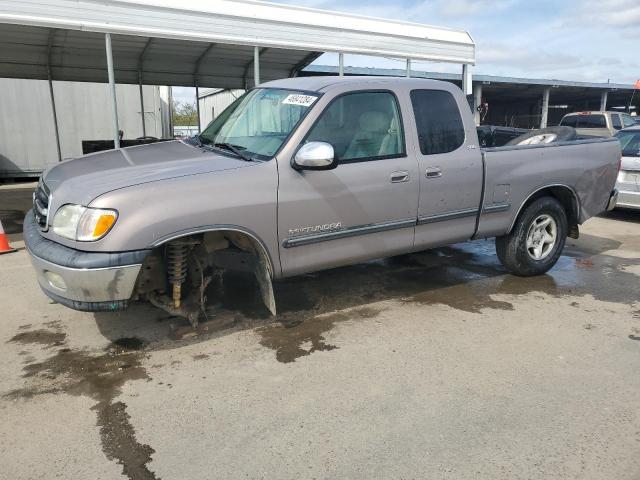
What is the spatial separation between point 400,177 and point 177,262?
1914 mm

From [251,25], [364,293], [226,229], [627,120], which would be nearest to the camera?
[226,229]

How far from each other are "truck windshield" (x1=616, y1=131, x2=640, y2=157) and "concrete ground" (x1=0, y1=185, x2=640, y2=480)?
15.6ft

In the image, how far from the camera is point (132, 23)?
7766 mm

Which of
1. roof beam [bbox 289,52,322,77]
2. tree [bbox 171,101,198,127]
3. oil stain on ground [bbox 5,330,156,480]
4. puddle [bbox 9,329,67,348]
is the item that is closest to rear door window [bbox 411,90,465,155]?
oil stain on ground [bbox 5,330,156,480]

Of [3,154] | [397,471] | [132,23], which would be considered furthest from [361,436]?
[3,154]

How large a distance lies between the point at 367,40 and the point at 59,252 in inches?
341

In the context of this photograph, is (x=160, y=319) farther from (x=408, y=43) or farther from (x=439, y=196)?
(x=408, y=43)

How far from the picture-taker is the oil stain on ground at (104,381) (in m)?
2.51

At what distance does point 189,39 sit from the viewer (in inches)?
329

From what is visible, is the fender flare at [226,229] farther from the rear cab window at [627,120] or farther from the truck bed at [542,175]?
the rear cab window at [627,120]

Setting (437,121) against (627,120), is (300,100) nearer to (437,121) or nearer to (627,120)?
(437,121)

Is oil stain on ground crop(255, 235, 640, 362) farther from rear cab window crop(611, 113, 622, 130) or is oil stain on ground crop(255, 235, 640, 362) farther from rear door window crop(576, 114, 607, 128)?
rear cab window crop(611, 113, 622, 130)

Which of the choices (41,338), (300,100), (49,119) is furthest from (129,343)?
(49,119)

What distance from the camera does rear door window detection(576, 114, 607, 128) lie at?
49.0ft
